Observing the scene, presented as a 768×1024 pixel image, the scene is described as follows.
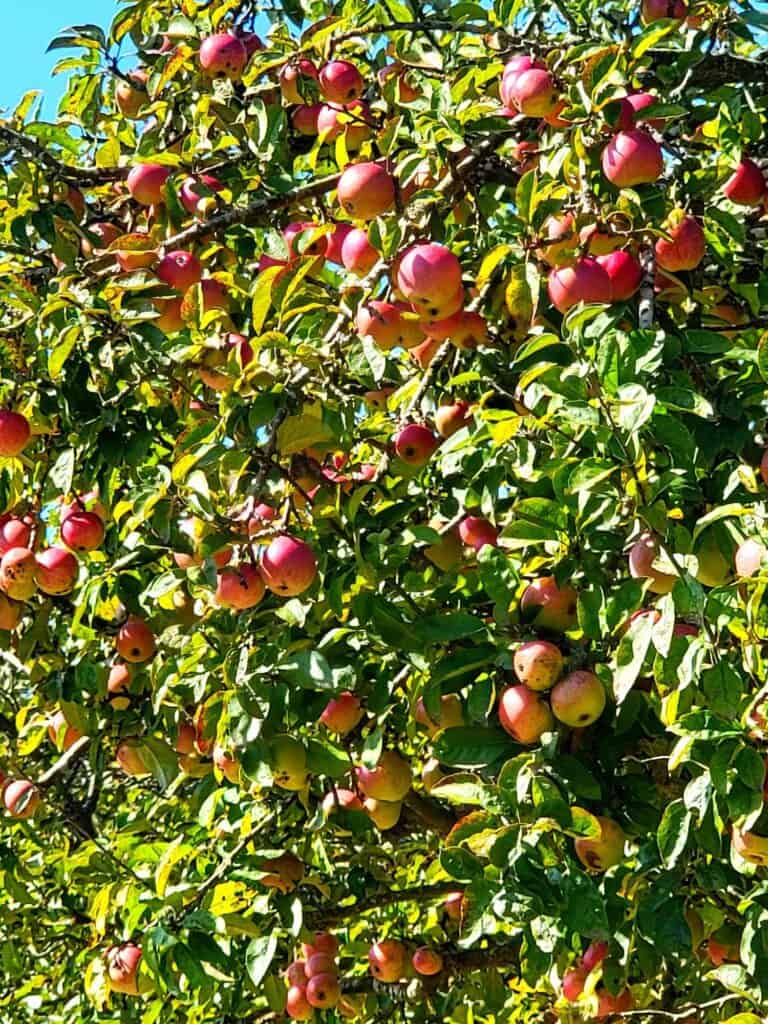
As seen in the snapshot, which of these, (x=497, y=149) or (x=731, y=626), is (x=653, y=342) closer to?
(x=731, y=626)

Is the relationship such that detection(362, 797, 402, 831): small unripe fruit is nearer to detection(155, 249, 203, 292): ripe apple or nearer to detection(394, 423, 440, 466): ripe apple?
detection(394, 423, 440, 466): ripe apple

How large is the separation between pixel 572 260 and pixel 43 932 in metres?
3.00

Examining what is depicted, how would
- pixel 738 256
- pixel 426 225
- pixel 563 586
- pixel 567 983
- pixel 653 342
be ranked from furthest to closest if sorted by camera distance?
1. pixel 738 256
2. pixel 567 983
3. pixel 426 225
4. pixel 563 586
5. pixel 653 342

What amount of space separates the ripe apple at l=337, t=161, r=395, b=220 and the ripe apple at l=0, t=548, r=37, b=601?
2.90 ft

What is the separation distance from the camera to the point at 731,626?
163 centimetres

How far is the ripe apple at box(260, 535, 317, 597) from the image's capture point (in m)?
1.92

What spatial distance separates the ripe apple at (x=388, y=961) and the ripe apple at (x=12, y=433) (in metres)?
1.62

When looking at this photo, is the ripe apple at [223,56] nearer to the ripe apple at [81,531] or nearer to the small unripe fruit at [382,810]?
the ripe apple at [81,531]

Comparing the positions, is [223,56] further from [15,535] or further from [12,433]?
[15,535]

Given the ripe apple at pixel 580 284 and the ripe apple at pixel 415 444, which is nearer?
the ripe apple at pixel 580 284

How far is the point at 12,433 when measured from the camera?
230 cm

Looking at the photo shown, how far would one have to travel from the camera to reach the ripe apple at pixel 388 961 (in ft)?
10.5

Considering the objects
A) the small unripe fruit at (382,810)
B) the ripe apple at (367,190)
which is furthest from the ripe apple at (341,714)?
the ripe apple at (367,190)

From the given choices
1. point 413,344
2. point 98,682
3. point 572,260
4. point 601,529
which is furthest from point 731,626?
point 98,682
